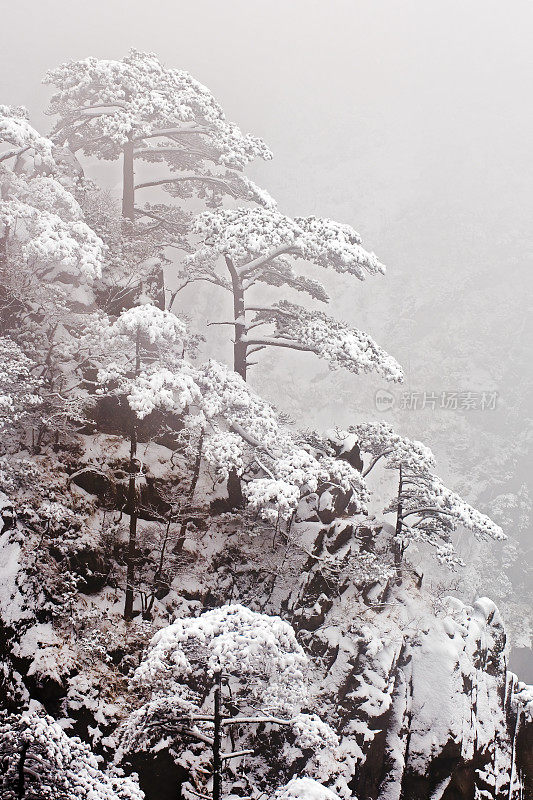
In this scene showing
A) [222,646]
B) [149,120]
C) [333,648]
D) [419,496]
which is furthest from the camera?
[149,120]

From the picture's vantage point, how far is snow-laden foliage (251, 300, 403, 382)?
11047 mm

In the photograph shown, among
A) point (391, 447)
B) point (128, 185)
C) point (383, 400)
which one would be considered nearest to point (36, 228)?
point (128, 185)

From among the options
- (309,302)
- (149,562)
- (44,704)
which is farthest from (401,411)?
(44,704)

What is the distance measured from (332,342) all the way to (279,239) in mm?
2286

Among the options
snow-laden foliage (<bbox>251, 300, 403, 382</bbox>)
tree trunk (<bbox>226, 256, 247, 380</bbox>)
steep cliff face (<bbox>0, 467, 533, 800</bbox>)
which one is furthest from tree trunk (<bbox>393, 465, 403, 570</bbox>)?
tree trunk (<bbox>226, 256, 247, 380</bbox>)

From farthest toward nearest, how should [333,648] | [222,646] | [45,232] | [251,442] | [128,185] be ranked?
[128,185] → [333,648] → [251,442] → [45,232] → [222,646]

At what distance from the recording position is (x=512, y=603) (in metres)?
34.2

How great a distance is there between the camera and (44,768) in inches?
191

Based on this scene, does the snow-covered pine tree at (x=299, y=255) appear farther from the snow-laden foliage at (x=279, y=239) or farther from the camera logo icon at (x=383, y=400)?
the camera logo icon at (x=383, y=400)

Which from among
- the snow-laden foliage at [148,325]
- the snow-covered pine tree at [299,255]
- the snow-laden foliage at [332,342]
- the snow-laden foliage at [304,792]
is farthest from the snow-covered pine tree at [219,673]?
the snow-covered pine tree at [299,255]

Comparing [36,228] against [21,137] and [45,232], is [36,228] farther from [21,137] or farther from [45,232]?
[21,137]

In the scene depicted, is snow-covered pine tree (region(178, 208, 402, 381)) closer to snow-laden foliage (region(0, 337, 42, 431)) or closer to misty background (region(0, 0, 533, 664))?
snow-laden foliage (region(0, 337, 42, 431))

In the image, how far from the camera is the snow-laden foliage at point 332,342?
11.0 meters

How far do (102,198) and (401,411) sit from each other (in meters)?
28.7
